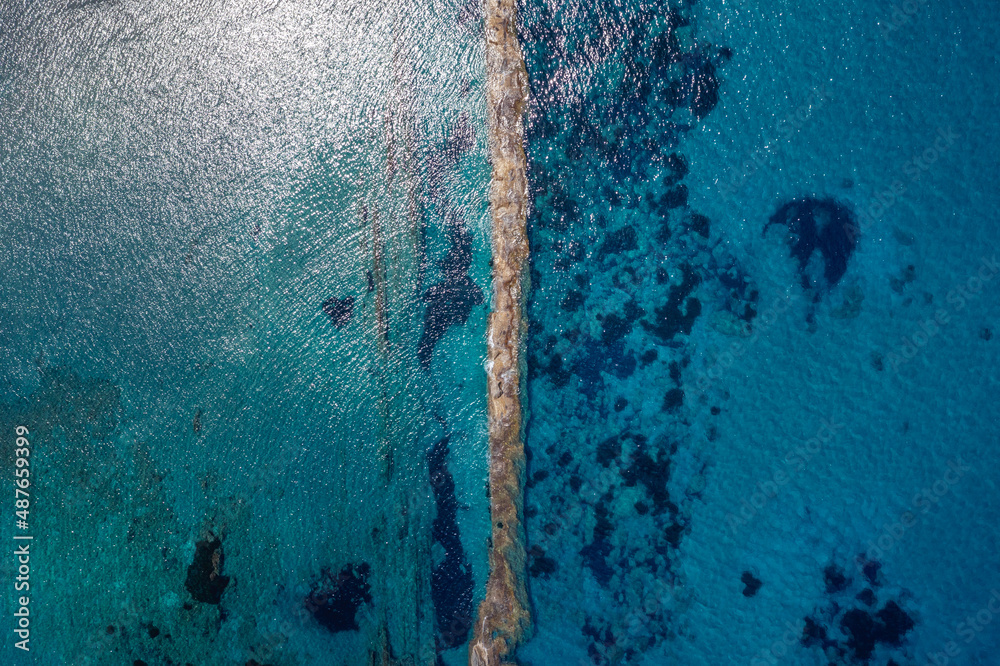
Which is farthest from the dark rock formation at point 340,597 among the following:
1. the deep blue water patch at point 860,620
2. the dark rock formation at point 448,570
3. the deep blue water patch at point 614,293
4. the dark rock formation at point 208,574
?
the deep blue water patch at point 860,620

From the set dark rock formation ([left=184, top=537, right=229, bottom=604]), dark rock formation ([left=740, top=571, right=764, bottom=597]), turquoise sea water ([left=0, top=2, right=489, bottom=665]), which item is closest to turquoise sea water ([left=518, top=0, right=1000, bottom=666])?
dark rock formation ([left=740, top=571, right=764, bottom=597])

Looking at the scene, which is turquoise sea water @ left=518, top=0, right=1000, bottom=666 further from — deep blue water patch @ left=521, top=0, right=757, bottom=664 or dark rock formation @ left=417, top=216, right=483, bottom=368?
dark rock formation @ left=417, top=216, right=483, bottom=368

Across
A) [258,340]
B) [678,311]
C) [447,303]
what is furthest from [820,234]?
[258,340]

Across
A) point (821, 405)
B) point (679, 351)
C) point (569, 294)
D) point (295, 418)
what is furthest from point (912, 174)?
point (295, 418)

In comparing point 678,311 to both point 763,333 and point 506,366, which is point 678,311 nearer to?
point 763,333

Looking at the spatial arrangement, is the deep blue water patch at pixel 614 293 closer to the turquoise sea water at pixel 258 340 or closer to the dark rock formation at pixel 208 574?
the turquoise sea water at pixel 258 340

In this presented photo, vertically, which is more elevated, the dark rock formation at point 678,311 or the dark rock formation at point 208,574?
the dark rock formation at point 678,311
